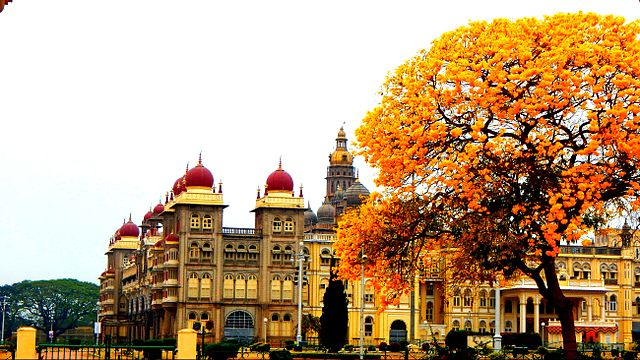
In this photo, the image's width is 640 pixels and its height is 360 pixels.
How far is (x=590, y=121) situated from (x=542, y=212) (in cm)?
296

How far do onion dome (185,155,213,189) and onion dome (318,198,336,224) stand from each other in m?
36.0

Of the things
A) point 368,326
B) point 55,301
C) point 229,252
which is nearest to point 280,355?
point 229,252

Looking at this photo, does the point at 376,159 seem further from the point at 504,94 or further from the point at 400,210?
the point at 504,94

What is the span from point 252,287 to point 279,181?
8.54 meters

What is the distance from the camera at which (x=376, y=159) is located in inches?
1385

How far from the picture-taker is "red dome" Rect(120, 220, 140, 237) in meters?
116

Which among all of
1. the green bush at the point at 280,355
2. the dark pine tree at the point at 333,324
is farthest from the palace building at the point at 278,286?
the green bush at the point at 280,355

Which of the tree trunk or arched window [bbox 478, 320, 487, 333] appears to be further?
arched window [bbox 478, 320, 487, 333]

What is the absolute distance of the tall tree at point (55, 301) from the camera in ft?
467

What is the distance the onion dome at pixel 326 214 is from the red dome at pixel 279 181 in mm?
32995

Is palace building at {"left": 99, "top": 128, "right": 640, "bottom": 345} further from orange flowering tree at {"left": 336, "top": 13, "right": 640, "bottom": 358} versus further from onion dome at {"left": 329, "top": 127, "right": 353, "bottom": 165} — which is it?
orange flowering tree at {"left": 336, "top": 13, "right": 640, "bottom": 358}

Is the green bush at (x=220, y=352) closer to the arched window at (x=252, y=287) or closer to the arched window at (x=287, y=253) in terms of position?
the arched window at (x=252, y=287)

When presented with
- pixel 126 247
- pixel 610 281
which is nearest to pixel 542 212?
pixel 610 281

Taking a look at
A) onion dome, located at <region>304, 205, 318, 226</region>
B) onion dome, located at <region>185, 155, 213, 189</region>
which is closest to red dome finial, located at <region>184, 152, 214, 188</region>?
onion dome, located at <region>185, 155, 213, 189</region>
